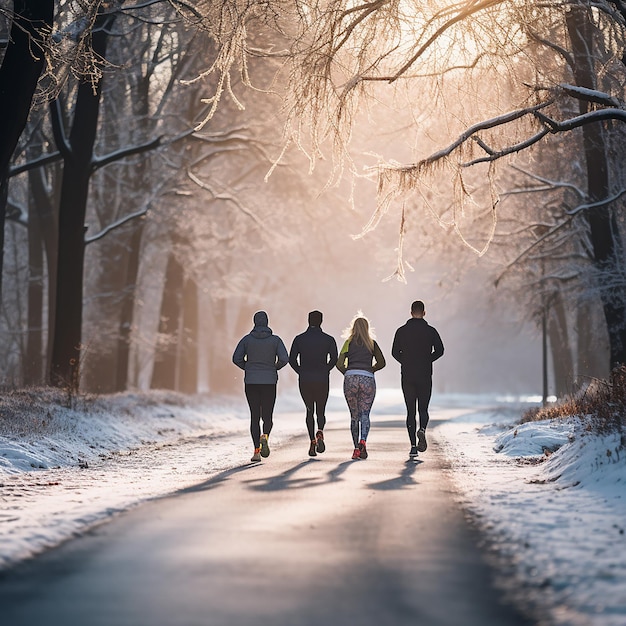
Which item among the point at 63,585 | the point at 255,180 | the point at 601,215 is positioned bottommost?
the point at 63,585

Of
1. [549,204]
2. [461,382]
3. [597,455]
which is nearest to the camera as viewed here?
[597,455]

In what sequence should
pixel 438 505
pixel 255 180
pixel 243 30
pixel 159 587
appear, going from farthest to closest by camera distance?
pixel 255 180, pixel 243 30, pixel 438 505, pixel 159 587

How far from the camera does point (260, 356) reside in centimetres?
1432

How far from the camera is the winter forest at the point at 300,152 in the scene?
12570 millimetres

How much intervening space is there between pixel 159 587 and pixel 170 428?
16.3 meters

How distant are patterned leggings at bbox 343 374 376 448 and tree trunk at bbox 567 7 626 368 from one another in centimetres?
838

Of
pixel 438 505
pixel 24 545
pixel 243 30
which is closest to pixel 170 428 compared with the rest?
pixel 243 30

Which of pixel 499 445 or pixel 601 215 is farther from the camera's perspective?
pixel 601 215

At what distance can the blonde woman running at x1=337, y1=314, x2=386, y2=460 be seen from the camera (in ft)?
47.0

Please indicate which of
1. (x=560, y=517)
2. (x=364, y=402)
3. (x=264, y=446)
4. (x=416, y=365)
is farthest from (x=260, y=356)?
(x=560, y=517)

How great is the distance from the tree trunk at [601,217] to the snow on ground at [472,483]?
147 inches

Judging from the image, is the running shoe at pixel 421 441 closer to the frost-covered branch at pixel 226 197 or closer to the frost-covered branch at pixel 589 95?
the frost-covered branch at pixel 589 95

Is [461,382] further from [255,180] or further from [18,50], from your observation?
[18,50]

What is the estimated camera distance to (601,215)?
2181 cm
